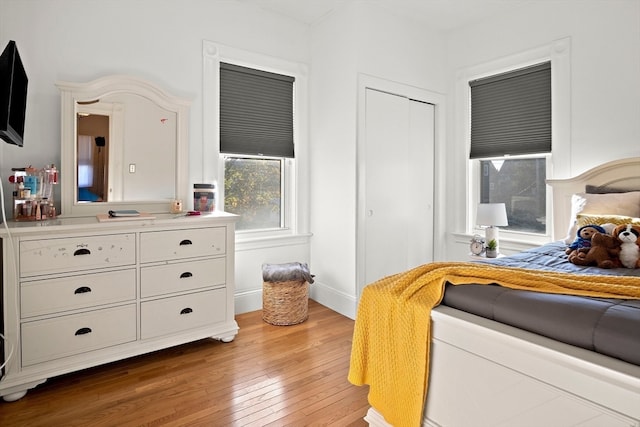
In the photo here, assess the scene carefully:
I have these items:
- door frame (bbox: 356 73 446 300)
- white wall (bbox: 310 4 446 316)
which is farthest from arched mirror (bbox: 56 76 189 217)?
door frame (bbox: 356 73 446 300)

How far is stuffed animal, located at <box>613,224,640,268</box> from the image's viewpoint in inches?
76.4

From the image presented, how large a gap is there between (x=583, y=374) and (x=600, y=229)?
142 centimetres

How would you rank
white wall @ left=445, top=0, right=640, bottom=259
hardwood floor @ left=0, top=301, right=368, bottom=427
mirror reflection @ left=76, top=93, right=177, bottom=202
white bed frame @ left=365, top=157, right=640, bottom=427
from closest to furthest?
white bed frame @ left=365, top=157, right=640, bottom=427
hardwood floor @ left=0, top=301, right=368, bottom=427
mirror reflection @ left=76, top=93, right=177, bottom=202
white wall @ left=445, top=0, right=640, bottom=259

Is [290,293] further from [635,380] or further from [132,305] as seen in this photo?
[635,380]

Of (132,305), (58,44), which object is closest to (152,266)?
(132,305)

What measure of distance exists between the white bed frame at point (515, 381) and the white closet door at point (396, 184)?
1897 millimetres

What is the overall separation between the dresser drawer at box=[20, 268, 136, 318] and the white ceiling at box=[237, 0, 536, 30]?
2563mm

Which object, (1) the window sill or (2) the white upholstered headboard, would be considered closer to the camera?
(2) the white upholstered headboard

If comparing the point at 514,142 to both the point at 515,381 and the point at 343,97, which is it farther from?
the point at 515,381

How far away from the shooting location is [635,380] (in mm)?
959

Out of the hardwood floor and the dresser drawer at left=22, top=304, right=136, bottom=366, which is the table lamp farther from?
the dresser drawer at left=22, top=304, right=136, bottom=366

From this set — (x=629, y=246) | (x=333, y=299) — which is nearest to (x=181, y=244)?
(x=333, y=299)

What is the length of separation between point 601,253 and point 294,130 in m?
2.65

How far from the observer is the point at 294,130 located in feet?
12.1
